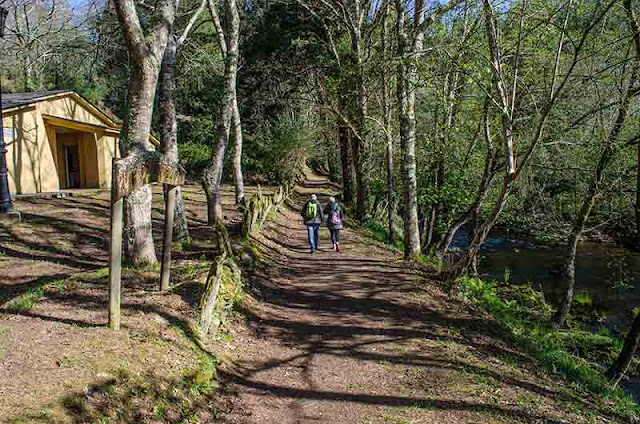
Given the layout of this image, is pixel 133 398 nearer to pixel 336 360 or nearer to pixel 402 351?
pixel 336 360

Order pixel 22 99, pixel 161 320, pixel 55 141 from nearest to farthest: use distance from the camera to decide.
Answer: pixel 161 320
pixel 22 99
pixel 55 141

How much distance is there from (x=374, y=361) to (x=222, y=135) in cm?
786

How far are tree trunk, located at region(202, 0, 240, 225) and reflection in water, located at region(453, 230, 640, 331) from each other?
36.1 ft

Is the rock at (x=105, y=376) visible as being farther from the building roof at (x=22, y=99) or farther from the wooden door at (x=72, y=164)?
the wooden door at (x=72, y=164)

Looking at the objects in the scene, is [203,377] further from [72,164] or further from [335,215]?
[72,164]

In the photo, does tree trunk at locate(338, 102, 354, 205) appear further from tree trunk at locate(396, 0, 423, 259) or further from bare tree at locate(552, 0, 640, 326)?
bare tree at locate(552, 0, 640, 326)

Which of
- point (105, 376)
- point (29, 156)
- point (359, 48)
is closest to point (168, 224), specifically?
point (105, 376)

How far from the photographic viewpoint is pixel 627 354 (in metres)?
9.10

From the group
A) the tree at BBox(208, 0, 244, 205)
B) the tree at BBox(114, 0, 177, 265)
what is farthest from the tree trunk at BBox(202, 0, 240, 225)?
the tree at BBox(114, 0, 177, 265)

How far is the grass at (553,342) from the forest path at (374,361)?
0.89m

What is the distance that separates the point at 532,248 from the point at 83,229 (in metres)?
20.8

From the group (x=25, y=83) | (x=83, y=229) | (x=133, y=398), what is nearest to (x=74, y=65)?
(x=25, y=83)

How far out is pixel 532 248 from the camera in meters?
24.6

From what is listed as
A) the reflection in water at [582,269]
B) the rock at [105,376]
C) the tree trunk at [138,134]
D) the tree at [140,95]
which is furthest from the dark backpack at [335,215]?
the rock at [105,376]
